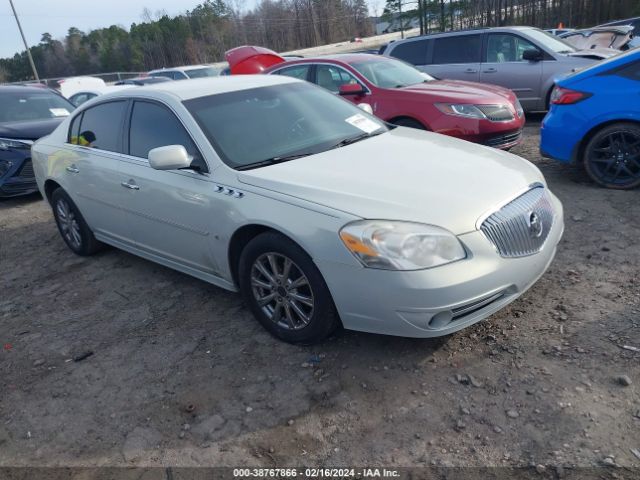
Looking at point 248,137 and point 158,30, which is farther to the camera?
point 158,30

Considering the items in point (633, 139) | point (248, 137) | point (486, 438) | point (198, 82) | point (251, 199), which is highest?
point (198, 82)

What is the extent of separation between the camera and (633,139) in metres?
5.11

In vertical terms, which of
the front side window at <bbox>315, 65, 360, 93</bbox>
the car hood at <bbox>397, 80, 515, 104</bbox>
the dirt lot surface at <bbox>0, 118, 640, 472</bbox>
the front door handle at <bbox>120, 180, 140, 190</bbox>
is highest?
the front side window at <bbox>315, 65, 360, 93</bbox>

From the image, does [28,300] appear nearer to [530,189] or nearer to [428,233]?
[428,233]

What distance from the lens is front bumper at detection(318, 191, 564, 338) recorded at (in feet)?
8.78

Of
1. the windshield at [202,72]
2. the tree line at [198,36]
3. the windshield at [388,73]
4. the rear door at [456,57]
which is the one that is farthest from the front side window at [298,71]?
the tree line at [198,36]

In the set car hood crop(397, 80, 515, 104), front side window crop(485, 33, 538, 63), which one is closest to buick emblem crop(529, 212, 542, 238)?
car hood crop(397, 80, 515, 104)

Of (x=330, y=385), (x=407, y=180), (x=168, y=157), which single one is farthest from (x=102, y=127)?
(x=330, y=385)

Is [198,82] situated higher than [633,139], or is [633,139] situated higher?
[198,82]

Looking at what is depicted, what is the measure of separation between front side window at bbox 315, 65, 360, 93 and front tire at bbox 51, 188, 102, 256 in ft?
13.0

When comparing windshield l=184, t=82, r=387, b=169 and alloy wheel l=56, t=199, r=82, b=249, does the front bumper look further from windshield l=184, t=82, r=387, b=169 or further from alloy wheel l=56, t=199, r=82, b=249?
alloy wheel l=56, t=199, r=82, b=249

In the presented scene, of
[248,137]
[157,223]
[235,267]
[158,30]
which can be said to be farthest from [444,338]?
[158,30]

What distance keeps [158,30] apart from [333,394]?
7969 centimetres

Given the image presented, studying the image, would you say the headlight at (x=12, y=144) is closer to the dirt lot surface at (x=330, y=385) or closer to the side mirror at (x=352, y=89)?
the dirt lot surface at (x=330, y=385)
